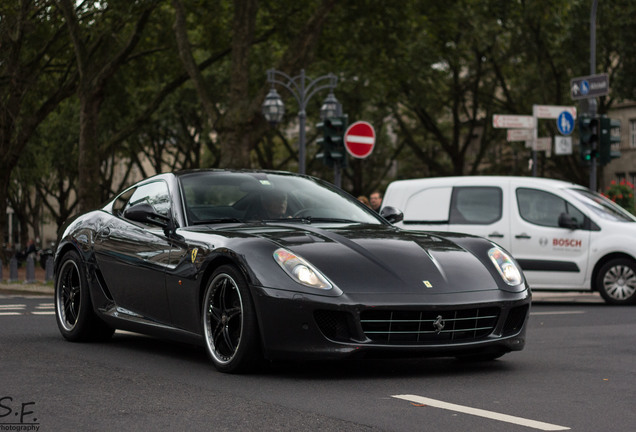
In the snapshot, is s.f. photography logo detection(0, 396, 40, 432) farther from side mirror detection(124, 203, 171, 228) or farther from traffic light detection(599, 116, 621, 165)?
traffic light detection(599, 116, 621, 165)

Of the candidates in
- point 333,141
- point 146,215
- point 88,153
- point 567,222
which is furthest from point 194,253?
point 88,153

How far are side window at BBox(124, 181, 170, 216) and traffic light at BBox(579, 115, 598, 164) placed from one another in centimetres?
1453

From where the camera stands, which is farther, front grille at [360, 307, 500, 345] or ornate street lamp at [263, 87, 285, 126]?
ornate street lamp at [263, 87, 285, 126]

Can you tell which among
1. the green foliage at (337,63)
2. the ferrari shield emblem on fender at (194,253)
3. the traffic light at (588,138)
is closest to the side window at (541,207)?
the traffic light at (588,138)

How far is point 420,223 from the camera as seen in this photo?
1631 cm

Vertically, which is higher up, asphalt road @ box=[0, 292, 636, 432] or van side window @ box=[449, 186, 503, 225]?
van side window @ box=[449, 186, 503, 225]

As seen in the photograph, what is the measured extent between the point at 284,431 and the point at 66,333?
4517mm

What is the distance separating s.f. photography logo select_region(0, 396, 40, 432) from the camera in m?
4.96

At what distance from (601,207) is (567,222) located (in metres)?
0.61

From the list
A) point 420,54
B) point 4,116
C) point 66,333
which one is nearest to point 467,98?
point 420,54

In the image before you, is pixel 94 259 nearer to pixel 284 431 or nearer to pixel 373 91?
pixel 284 431

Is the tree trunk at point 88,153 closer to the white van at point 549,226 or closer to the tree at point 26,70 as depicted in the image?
the tree at point 26,70

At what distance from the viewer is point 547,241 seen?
15352 mm

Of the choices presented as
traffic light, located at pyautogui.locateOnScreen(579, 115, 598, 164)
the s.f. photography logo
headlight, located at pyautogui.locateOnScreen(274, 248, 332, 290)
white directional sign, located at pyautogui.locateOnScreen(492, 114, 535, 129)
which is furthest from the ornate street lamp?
the s.f. photography logo
